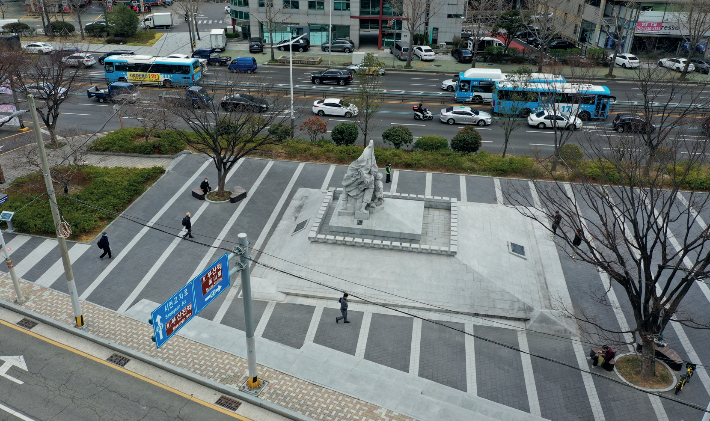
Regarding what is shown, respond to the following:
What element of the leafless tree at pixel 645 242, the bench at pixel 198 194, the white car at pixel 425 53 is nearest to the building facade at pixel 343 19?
the white car at pixel 425 53

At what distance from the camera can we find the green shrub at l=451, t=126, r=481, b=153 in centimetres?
3428

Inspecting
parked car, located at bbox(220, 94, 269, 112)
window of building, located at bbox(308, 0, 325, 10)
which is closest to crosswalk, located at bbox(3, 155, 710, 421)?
parked car, located at bbox(220, 94, 269, 112)

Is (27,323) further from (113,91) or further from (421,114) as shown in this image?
(421,114)

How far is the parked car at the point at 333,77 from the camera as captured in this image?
166 ft

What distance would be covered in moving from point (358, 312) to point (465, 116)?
960 inches

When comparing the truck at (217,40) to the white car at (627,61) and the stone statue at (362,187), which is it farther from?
the stone statue at (362,187)

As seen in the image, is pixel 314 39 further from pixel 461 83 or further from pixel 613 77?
pixel 613 77

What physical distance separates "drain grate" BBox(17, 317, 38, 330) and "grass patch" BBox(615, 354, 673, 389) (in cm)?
2154

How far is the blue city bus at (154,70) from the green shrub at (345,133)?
20511mm

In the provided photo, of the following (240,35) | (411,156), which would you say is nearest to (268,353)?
(411,156)

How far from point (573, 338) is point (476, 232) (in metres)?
6.68

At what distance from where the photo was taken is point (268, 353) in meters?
19.4

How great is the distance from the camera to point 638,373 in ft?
62.3

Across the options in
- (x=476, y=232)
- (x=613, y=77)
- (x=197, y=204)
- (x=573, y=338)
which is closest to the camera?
(x=573, y=338)
